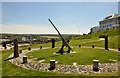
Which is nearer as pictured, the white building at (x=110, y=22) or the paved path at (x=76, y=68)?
the paved path at (x=76, y=68)

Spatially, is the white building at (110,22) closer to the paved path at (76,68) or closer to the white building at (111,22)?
the white building at (111,22)

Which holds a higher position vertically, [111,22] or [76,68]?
[111,22]

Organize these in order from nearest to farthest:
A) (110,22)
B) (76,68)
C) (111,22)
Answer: (76,68), (111,22), (110,22)

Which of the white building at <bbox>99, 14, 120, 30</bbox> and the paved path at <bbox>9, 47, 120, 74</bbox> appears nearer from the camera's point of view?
the paved path at <bbox>9, 47, 120, 74</bbox>

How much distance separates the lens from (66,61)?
83.8ft

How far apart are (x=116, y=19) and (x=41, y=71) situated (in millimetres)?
94103

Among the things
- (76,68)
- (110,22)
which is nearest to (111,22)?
(110,22)

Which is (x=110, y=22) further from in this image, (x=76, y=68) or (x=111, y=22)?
(x=76, y=68)

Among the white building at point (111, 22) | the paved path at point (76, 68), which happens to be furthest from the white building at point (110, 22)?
the paved path at point (76, 68)

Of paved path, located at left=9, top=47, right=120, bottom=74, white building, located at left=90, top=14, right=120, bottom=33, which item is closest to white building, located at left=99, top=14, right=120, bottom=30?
white building, located at left=90, top=14, right=120, bottom=33

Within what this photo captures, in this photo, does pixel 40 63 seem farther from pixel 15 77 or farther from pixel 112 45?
pixel 112 45

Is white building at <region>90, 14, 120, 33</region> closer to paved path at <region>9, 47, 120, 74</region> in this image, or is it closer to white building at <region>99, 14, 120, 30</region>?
white building at <region>99, 14, 120, 30</region>

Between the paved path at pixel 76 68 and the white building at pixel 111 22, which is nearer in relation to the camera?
the paved path at pixel 76 68

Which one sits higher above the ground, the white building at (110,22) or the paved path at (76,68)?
the white building at (110,22)
